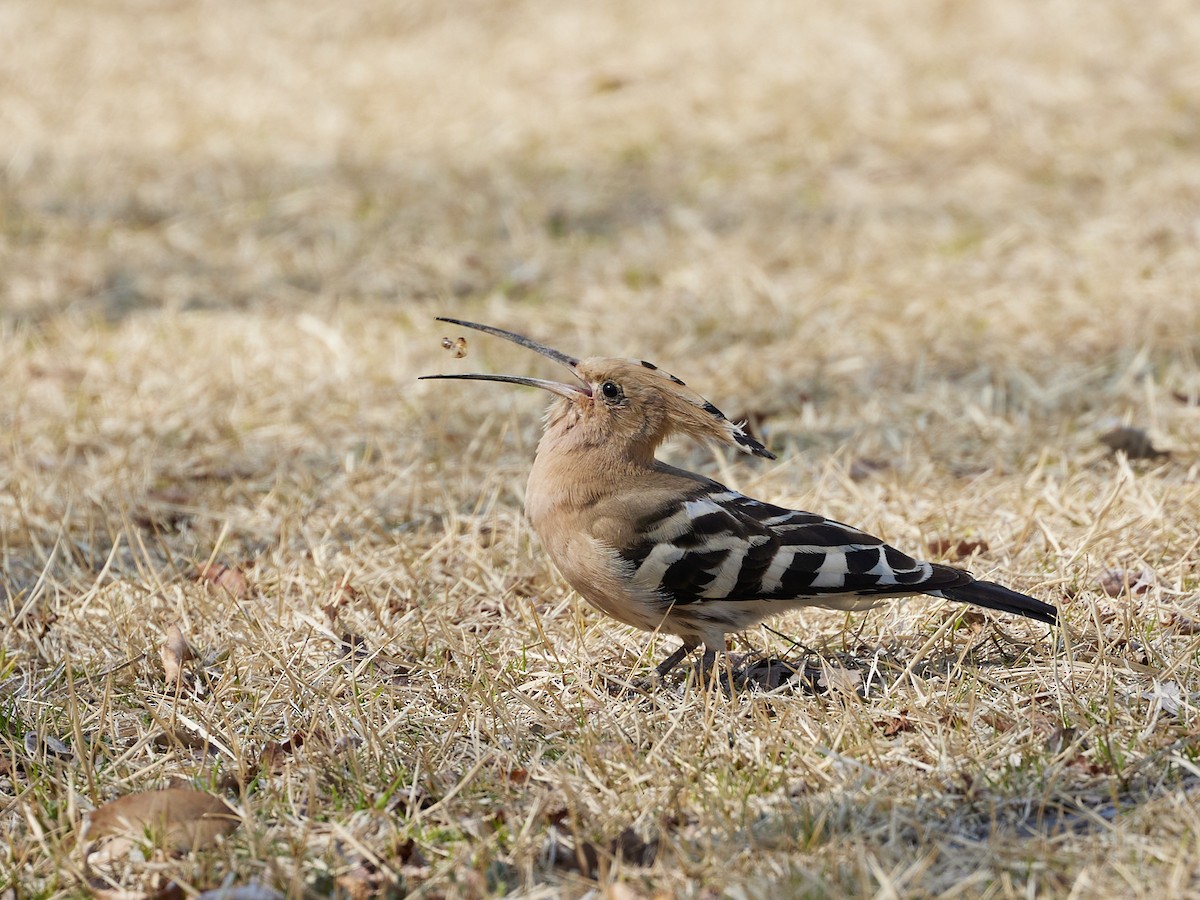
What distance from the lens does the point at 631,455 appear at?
142 inches

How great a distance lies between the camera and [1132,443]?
4.70m

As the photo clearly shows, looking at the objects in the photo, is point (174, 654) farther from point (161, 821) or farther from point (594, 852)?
point (594, 852)

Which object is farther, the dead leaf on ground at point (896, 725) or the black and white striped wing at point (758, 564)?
the black and white striped wing at point (758, 564)

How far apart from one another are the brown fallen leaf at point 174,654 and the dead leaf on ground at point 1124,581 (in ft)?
7.74

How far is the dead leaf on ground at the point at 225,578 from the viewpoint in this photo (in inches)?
160

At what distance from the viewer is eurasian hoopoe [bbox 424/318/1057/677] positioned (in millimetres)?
3344

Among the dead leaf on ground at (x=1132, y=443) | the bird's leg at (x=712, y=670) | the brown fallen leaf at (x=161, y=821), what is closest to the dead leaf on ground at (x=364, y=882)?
the brown fallen leaf at (x=161, y=821)

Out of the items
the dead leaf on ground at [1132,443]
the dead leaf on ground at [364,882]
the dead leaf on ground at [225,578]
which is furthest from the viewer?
the dead leaf on ground at [1132,443]

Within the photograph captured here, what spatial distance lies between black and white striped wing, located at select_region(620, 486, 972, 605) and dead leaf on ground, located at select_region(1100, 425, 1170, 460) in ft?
5.28

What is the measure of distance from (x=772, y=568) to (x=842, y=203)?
15.7ft

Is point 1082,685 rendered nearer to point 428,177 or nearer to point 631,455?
point 631,455

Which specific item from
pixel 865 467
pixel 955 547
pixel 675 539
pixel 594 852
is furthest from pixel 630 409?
Result: pixel 865 467

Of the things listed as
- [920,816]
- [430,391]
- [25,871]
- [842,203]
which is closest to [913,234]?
[842,203]

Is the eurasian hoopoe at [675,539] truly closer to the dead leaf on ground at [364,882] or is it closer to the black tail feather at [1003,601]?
the black tail feather at [1003,601]
